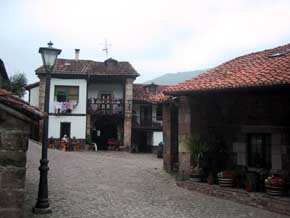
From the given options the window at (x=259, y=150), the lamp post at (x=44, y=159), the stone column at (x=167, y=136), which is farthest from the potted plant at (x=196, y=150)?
the lamp post at (x=44, y=159)

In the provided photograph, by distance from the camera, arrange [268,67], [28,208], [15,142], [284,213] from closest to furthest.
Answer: [15,142]
[28,208]
[284,213]
[268,67]

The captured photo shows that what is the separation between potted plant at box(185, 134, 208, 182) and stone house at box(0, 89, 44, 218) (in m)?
6.08

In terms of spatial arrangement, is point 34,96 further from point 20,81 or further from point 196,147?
point 196,147

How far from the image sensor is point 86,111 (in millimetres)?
29797

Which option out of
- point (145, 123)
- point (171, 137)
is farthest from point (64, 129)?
point (171, 137)

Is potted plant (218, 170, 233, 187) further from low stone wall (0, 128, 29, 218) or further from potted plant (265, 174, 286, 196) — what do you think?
low stone wall (0, 128, 29, 218)

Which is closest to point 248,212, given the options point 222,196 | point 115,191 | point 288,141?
point 222,196

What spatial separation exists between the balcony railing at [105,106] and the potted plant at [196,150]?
18.8 meters

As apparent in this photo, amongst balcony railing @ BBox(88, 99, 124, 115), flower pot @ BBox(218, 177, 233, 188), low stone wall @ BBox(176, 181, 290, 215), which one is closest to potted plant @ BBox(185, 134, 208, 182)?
low stone wall @ BBox(176, 181, 290, 215)

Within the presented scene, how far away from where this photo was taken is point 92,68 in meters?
30.5

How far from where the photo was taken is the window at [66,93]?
2972cm

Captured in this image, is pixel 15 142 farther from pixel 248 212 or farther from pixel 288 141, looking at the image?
pixel 288 141

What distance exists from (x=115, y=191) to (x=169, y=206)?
2.24 meters

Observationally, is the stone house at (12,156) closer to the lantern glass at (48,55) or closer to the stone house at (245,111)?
the lantern glass at (48,55)
